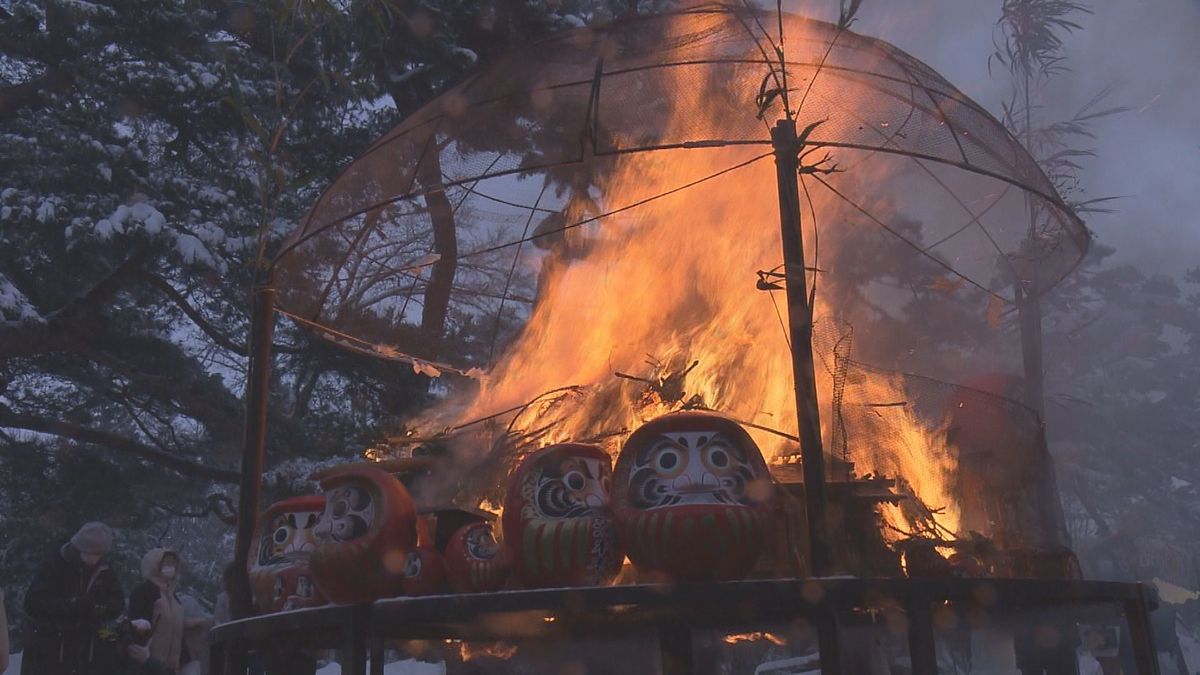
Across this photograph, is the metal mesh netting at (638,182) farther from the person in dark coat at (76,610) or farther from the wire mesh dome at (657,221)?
the person in dark coat at (76,610)

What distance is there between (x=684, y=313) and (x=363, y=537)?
3.19 m

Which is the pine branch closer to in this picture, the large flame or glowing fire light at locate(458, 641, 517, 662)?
the large flame

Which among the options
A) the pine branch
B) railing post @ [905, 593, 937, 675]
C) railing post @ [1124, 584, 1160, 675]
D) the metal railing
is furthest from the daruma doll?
the pine branch

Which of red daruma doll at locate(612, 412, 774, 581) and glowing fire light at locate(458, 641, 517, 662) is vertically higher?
red daruma doll at locate(612, 412, 774, 581)

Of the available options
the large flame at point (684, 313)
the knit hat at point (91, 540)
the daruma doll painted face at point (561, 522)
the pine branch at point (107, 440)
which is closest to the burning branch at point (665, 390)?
the large flame at point (684, 313)

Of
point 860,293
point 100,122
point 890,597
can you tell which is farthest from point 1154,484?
point 890,597

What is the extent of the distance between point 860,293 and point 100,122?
32.9ft

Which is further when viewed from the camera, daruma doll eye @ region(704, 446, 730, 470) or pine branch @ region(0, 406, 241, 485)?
pine branch @ region(0, 406, 241, 485)

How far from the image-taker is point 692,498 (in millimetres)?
3715

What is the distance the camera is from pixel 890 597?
11.9 ft

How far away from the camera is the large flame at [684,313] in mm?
5832

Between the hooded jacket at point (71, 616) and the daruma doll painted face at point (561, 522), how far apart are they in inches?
140

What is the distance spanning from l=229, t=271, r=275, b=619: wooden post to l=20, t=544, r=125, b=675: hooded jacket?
1.49 metres

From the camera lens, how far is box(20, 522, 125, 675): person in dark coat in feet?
20.5
